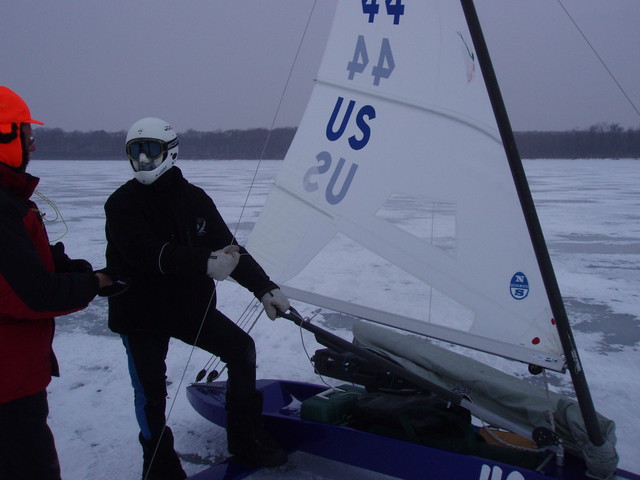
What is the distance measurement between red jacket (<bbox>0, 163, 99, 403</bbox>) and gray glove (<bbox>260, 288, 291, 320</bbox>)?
744mm

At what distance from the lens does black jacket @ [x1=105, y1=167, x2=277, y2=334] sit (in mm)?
1905

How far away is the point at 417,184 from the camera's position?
6.55 feet

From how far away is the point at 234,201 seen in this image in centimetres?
1151

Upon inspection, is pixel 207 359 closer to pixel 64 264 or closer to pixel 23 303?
pixel 64 264

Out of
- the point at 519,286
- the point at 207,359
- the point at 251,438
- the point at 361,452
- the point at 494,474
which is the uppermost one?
the point at 519,286

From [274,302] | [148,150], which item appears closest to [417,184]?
[274,302]

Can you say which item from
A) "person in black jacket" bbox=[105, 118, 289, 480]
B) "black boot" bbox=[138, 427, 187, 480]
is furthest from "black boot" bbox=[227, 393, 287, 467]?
"black boot" bbox=[138, 427, 187, 480]

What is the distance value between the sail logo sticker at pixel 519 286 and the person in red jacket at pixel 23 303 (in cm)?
133

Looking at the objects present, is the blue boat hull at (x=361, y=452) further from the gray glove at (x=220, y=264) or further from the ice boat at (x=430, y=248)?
the gray glove at (x=220, y=264)

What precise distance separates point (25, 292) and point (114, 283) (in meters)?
0.34

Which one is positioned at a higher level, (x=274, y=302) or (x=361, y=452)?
(x=274, y=302)

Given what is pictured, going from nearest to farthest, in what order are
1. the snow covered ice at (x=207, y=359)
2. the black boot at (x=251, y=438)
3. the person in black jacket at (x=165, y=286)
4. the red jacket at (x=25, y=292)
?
the red jacket at (x=25, y=292) < the person in black jacket at (x=165, y=286) < the black boot at (x=251, y=438) < the snow covered ice at (x=207, y=359)

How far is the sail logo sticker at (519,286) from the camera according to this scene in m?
1.85

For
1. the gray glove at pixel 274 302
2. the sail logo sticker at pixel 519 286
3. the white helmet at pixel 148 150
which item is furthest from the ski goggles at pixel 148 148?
the sail logo sticker at pixel 519 286
